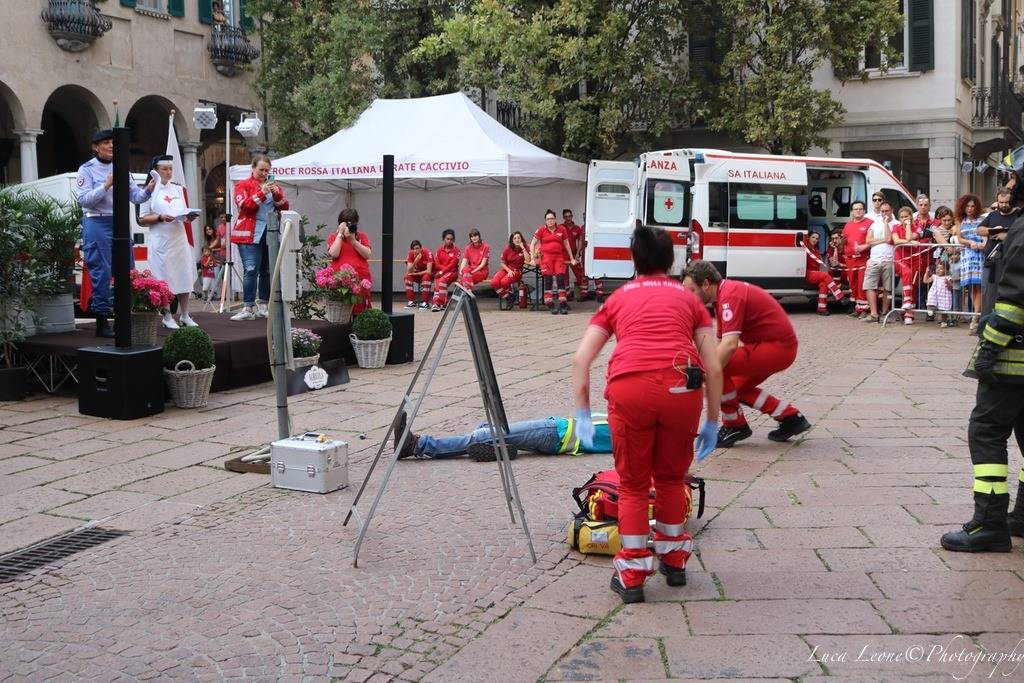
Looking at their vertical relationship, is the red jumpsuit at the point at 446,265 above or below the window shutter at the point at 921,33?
below

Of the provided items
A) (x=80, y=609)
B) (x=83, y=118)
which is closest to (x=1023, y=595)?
(x=80, y=609)

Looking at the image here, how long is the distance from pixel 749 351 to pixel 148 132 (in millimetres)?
20288

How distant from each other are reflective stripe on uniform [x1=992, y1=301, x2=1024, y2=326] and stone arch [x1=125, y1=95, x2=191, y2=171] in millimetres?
21028

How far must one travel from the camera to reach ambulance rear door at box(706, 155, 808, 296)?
56.3 feet

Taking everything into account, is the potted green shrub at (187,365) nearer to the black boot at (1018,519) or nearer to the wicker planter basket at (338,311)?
the wicker planter basket at (338,311)

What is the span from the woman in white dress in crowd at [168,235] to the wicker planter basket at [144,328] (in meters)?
0.59

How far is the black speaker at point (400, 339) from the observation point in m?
11.7

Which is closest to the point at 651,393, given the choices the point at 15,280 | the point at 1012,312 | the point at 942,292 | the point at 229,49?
the point at 1012,312

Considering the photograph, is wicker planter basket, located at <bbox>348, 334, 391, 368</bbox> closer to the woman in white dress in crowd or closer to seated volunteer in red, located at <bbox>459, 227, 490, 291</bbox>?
the woman in white dress in crowd

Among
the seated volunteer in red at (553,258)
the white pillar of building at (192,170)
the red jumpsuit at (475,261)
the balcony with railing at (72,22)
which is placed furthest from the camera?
the white pillar of building at (192,170)

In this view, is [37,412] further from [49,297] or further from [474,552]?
[474,552]

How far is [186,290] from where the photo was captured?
34.0ft

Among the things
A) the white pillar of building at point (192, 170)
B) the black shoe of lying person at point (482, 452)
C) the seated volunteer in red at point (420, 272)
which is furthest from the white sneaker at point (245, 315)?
the white pillar of building at point (192, 170)

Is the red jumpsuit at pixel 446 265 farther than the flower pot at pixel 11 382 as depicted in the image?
Yes
